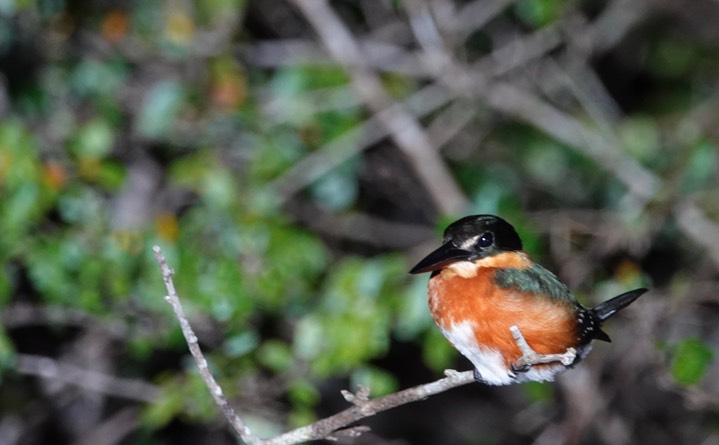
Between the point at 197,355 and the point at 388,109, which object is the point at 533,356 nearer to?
the point at 197,355

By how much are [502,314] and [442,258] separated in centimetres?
21

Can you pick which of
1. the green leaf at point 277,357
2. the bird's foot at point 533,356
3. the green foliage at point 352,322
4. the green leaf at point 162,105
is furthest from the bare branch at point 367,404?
the green leaf at point 162,105

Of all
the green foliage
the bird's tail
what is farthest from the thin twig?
the green foliage

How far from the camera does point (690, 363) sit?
3.72 metres

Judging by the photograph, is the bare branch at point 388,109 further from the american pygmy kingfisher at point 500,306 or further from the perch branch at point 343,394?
the perch branch at point 343,394

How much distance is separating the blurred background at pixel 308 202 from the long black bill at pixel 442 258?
4.30 feet

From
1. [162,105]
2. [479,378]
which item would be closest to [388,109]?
[162,105]

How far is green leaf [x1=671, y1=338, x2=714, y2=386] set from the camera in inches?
146

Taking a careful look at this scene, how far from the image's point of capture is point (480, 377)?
263 cm

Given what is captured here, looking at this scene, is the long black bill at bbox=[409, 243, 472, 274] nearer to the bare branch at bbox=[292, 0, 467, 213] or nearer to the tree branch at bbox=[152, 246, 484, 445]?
the tree branch at bbox=[152, 246, 484, 445]

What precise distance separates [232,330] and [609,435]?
2.23m

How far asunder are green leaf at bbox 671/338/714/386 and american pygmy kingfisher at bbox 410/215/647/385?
1.08 meters

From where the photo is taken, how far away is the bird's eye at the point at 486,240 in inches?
109

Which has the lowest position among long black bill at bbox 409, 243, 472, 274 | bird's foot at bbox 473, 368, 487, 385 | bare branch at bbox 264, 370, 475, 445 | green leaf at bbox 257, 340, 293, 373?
green leaf at bbox 257, 340, 293, 373
